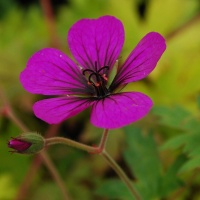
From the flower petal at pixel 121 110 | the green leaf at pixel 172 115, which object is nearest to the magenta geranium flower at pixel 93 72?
the flower petal at pixel 121 110

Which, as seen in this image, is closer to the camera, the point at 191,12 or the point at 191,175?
the point at 191,175

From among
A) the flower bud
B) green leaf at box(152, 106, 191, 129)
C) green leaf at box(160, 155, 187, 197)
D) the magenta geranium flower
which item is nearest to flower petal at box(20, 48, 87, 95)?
the magenta geranium flower

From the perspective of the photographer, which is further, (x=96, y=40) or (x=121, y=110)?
(x=96, y=40)

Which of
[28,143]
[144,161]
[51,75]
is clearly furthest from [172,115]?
[28,143]

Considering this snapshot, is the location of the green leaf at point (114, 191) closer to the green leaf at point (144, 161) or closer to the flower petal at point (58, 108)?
the green leaf at point (144, 161)

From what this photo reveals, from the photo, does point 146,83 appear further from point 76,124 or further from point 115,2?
point 115,2

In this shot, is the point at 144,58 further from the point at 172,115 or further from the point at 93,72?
the point at 172,115

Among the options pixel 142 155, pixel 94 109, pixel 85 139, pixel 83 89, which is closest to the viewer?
pixel 94 109

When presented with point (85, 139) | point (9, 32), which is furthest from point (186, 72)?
point (9, 32)
